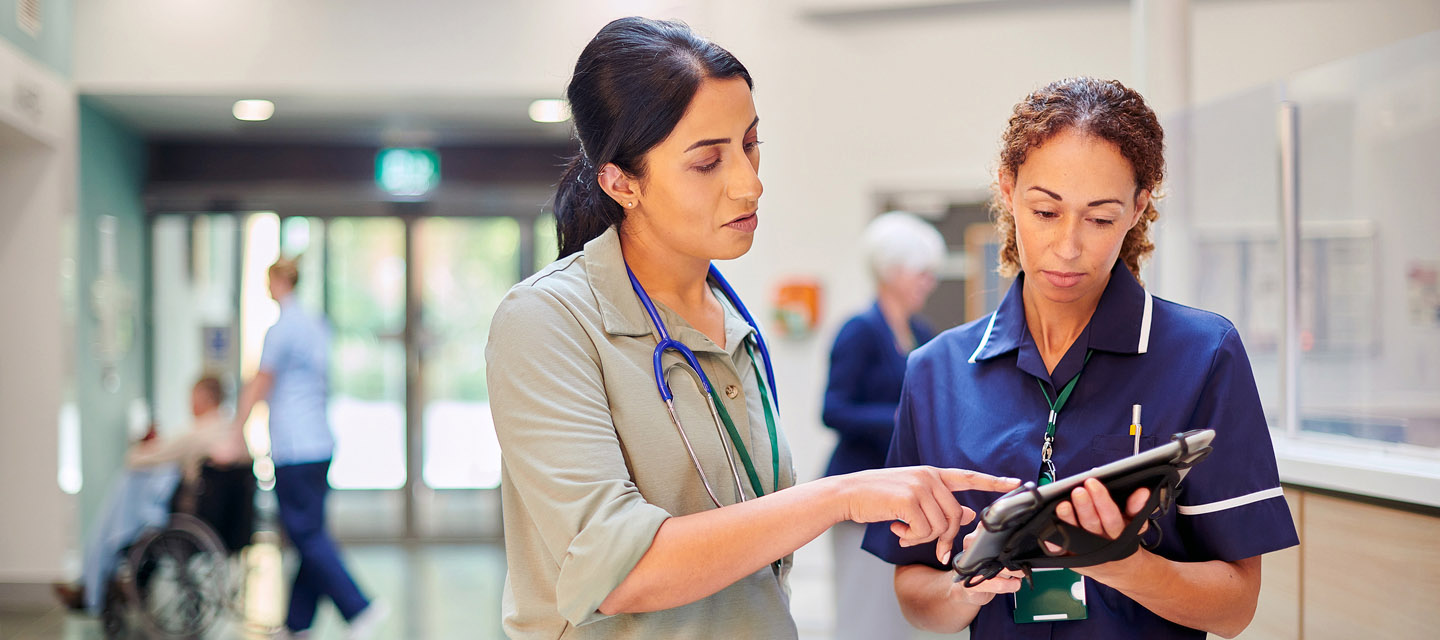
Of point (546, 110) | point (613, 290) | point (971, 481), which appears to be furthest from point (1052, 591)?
point (546, 110)

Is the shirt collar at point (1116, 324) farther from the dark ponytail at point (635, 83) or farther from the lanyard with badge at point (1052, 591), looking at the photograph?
the dark ponytail at point (635, 83)

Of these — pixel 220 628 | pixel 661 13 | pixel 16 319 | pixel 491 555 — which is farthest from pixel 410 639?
pixel 661 13

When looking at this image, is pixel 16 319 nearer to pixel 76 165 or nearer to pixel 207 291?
pixel 76 165

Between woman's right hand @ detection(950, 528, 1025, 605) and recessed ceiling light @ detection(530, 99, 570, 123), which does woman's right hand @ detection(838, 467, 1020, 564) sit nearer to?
woman's right hand @ detection(950, 528, 1025, 605)

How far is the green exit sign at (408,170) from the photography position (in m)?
8.26

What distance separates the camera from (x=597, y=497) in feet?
3.78

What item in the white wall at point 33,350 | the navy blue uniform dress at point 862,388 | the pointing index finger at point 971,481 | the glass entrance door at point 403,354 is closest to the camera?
the pointing index finger at point 971,481

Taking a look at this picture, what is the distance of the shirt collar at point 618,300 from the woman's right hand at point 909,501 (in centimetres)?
32

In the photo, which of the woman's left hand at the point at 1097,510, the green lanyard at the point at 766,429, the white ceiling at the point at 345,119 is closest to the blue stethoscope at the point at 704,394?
the green lanyard at the point at 766,429

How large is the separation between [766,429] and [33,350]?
6364 mm

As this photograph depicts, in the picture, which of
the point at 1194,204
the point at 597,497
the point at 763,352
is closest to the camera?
the point at 597,497

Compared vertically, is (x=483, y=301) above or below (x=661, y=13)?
below

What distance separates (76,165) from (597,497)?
273 inches

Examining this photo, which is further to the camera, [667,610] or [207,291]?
[207,291]
